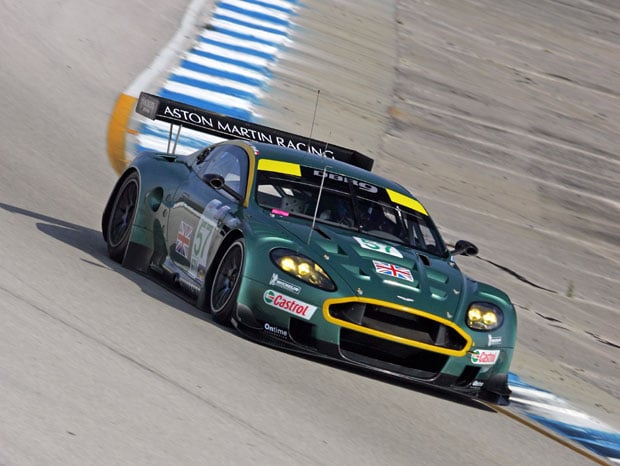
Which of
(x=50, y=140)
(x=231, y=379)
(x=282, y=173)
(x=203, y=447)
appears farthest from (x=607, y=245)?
(x=203, y=447)

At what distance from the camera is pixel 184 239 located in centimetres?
867

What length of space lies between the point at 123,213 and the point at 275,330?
274 centimetres

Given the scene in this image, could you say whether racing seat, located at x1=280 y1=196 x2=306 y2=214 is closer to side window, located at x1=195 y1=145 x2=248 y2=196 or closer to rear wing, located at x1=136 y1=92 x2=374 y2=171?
side window, located at x1=195 y1=145 x2=248 y2=196

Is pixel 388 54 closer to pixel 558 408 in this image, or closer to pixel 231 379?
pixel 558 408

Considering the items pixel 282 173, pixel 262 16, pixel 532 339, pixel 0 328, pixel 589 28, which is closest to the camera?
pixel 0 328

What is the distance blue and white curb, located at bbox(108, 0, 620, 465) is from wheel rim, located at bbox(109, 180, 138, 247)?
116 inches

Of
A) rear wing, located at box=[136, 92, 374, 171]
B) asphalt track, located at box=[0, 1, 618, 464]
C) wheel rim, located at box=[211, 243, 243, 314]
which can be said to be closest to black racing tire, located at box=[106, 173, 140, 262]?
asphalt track, located at box=[0, 1, 618, 464]

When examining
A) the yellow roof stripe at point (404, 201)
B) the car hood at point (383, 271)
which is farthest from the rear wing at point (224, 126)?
the car hood at point (383, 271)

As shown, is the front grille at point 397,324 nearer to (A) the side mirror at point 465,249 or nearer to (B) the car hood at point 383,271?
(B) the car hood at point 383,271

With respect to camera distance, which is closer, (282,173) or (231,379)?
(231,379)

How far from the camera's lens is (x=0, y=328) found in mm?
5910

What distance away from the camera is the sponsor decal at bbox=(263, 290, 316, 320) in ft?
24.1

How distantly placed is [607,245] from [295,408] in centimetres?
1002

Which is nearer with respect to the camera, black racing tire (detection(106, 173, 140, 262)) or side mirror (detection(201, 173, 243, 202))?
side mirror (detection(201, 173, 243, 202))
